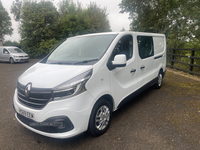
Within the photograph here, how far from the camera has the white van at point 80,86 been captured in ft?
7.43

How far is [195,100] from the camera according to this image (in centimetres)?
450

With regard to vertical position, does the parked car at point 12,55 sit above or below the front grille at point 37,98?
below

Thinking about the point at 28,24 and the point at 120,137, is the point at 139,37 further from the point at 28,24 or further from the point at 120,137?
the point at 28,24

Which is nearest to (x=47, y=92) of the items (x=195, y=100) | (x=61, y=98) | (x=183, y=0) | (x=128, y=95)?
(x=61, y=98)

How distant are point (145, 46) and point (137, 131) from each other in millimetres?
2344

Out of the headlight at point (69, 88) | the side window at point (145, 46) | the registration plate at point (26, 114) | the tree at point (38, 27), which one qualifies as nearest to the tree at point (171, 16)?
the side window at point (145, 46)

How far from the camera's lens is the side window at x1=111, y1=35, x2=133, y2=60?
3.14m

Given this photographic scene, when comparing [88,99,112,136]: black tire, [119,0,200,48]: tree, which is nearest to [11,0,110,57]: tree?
[119,0,200,48]: tree

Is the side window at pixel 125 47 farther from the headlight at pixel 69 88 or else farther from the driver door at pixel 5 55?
the driver door at pixel 5 55

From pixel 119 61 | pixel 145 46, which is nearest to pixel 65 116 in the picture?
pixel 119 61

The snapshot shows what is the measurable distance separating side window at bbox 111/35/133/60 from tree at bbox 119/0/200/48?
5790 mm

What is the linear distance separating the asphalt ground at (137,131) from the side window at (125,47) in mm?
1401

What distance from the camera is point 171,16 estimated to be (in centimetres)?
1103

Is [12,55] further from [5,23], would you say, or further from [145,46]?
[5,23]
